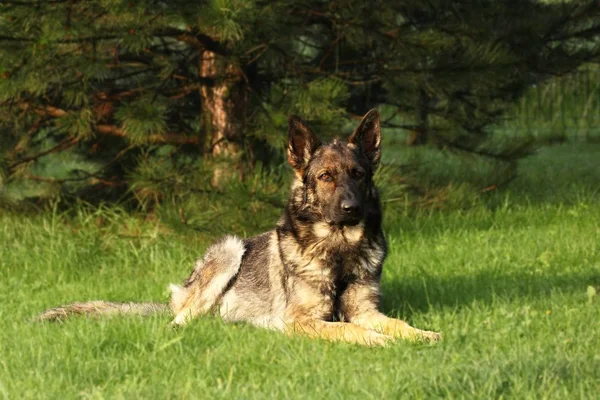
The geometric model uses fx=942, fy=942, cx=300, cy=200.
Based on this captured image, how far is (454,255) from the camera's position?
29.6 feet

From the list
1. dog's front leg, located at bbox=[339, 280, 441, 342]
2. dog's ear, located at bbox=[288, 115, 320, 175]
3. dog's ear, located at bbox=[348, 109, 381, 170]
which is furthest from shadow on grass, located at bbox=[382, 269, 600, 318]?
dog's ear, located at bbox=[288, 115, 320, 175]

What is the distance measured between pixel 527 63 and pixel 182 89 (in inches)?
169

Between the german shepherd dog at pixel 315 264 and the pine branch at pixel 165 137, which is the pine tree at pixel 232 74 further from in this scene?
the german shepherd dog at pixel 315 264

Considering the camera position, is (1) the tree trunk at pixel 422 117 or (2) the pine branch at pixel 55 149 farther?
(1) the tree trunk at pixel 422 117

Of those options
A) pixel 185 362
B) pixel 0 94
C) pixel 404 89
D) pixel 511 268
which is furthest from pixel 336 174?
pixel 404 89

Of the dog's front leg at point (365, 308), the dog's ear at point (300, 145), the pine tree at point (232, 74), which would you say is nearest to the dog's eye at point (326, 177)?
the dog's ear at point (300, 145)

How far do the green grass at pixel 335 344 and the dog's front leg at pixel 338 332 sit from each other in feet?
0.42

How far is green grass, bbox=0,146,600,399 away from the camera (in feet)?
15.7

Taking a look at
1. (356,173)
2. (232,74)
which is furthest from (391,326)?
(232,74)

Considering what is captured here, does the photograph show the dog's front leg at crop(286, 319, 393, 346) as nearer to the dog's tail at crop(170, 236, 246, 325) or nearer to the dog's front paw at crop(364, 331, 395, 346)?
the dog's front paw at crop(364, 331, 395, 346)

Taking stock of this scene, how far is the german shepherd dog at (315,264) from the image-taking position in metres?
6.28

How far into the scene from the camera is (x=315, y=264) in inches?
256

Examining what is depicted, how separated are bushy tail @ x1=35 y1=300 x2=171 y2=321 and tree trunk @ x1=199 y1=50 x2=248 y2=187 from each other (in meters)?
3.66

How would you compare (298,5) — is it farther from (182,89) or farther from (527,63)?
(527,63)
